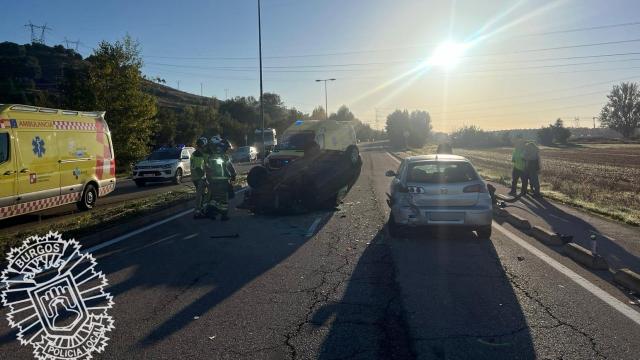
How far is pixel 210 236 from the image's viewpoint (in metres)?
9.29

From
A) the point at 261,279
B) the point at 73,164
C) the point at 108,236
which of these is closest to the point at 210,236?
the point at 108,236

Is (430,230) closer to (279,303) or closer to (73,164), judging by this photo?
(279,303)

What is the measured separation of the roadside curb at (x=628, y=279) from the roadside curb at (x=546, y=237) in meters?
2.19

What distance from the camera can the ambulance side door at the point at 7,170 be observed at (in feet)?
34.9

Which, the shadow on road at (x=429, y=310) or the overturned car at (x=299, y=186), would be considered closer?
the shadow on road at (x=429, y=310)

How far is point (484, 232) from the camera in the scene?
866cm

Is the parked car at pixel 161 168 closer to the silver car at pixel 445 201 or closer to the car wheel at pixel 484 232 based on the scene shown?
the silver car at pixel 445 201

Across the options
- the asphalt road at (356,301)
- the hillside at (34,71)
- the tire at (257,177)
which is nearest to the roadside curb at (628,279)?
the asphalt road at (356,301)

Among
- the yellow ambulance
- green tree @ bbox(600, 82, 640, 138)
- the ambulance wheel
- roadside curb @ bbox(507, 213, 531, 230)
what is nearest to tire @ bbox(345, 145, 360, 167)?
roadside curb @ bbox(507, 213, 531, 230)

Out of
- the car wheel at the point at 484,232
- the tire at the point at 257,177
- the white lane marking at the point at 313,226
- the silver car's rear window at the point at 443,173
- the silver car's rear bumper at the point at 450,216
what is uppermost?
the silver car's rear window at the point at 443,173

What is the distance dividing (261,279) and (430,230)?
4338 mm

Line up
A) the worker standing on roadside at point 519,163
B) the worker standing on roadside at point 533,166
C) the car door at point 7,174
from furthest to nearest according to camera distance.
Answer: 1. the worker standing on roadside at point 519,163
2. the worker standing on roadside at point 533,166
3. the car door at point 7,174

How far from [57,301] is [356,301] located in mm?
3363

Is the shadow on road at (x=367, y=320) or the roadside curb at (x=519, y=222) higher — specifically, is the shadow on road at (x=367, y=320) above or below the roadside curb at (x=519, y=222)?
above
